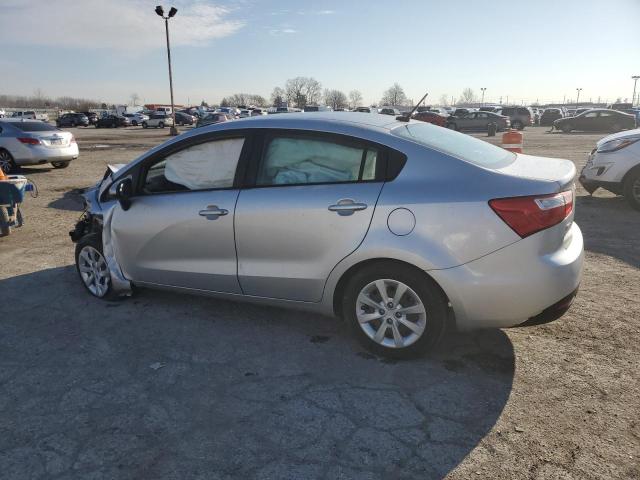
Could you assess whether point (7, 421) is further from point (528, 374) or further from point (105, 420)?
point (528, 374)

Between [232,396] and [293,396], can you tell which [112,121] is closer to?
[232,396]

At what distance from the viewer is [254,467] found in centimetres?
246

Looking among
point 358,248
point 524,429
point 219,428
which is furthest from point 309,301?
point 524,429

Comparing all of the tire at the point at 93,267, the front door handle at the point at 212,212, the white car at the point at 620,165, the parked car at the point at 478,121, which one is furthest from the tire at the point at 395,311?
the parked car at the point at 478,121

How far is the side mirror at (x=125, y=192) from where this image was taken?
415 centimetres

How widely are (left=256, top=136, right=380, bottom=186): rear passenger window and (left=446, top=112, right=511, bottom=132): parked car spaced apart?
3334 cm

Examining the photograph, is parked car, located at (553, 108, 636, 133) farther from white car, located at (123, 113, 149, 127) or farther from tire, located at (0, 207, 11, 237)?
white car, located at (123, 113, 149, 127)

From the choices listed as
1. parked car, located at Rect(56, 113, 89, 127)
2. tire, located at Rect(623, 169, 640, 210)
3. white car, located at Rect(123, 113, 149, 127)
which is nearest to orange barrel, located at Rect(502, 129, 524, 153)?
tire, located at Rect(623, 169, 640, 210)

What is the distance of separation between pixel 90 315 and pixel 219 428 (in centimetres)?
211

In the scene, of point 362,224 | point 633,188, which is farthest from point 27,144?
point 633,188

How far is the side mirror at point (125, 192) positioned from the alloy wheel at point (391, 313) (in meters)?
2.13

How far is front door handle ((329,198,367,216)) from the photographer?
326 centimetres

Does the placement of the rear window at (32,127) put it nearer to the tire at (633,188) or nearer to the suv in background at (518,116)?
the tire at (633,188)

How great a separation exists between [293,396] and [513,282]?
1.49 meters
